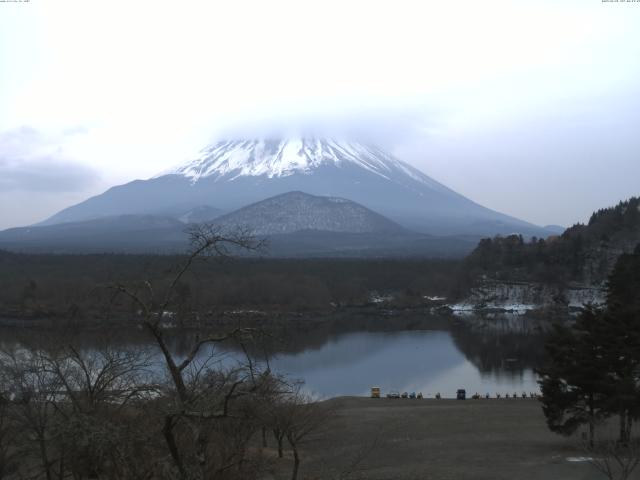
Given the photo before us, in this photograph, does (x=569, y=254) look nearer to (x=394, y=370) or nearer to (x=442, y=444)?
(x=394, y=370)

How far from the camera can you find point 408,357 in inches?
1246

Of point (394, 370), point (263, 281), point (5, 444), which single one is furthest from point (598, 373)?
point (263, 281)

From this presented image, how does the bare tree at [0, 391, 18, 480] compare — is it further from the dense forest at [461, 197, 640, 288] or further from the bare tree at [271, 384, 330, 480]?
the dense forest at [461, 197, 640, 288]

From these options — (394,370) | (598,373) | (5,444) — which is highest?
(598,373)

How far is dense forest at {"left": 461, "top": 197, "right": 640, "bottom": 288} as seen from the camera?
57.9m

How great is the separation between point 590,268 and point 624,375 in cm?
5028

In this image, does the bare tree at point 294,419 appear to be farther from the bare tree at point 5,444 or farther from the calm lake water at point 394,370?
the calm lake water at point 394,370

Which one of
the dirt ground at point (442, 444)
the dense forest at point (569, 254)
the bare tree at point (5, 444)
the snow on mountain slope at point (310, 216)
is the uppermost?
the snow on mountain slope at point (310, 216)

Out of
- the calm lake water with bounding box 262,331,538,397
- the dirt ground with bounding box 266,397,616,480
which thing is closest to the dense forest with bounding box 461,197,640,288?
the calm lake water with bounding box 262,331,538,397

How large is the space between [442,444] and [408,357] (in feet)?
58.4

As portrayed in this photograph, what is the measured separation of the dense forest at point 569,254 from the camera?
57912mm

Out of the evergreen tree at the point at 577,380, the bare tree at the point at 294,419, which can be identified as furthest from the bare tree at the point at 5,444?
the evergreen tree at the point at 577,380

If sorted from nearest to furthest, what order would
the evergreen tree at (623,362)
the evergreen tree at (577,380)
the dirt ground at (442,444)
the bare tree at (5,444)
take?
the bare tree at (5,444), the dirt ground at (442,444), the evergreen tree at (623,362), the evergreen tree at (577,380)

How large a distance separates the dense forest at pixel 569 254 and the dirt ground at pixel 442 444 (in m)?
41.2
